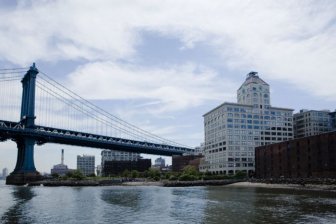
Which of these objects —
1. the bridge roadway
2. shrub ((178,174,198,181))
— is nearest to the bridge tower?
the bridge roadway

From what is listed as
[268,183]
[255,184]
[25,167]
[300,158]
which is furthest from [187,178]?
[25,167]

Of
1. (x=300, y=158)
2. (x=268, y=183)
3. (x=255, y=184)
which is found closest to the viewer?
(x=268, y=183)

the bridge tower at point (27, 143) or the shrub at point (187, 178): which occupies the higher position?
the bridge tower at point (27, 143)

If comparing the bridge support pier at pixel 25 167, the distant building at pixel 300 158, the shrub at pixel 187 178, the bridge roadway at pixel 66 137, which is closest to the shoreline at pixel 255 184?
the bridge support pier at pixel 25 167

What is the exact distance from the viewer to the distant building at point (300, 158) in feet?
389

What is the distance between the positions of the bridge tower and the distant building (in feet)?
274

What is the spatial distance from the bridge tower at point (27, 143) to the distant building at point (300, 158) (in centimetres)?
8345

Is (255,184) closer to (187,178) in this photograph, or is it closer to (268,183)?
(268,183)

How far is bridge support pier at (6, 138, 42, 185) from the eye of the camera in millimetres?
150375

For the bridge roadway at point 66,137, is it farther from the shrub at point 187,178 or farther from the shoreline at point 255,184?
the shrub at point 187,178

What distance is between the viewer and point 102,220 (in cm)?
4534

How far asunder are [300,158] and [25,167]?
9374cm

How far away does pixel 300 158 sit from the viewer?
436 ft

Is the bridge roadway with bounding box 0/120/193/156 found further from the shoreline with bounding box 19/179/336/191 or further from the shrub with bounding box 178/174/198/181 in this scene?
the shrub with bounding box 178/174/198/181
